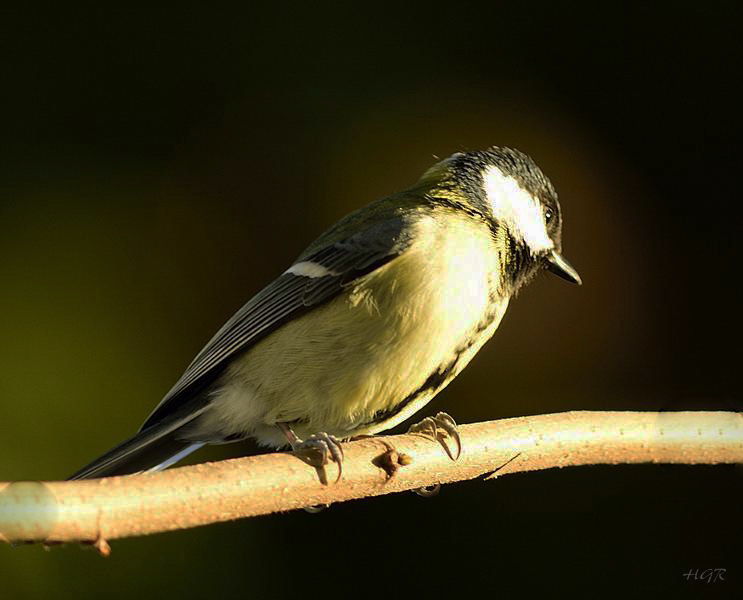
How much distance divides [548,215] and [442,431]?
0.45 meters

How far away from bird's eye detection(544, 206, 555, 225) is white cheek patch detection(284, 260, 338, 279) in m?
0.34

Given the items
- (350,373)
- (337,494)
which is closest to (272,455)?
(337,494)

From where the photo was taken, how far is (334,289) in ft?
3.83

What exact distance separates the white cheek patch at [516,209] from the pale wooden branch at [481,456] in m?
0.35

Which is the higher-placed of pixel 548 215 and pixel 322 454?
pixel 548 215

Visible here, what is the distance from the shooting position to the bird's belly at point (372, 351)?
1083mm

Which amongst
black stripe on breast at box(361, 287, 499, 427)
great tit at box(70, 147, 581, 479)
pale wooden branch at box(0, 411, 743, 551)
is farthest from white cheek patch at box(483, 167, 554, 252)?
pale wooden branch at box(0, 411, 743, 551)

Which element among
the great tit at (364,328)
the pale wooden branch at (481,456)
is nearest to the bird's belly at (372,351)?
the great tit at (364,328)

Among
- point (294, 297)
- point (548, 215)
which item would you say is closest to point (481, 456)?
point (294, 297)

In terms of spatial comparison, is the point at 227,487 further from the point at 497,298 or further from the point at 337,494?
the point at 497,298

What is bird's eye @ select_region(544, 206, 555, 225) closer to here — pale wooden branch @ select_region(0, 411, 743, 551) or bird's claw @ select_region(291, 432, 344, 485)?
pale wooden branch @ select_region(0, 411, 743, 551)

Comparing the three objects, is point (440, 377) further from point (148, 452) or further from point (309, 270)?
point (148, 452)

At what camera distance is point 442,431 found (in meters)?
1.01

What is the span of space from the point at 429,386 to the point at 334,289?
18 cm
